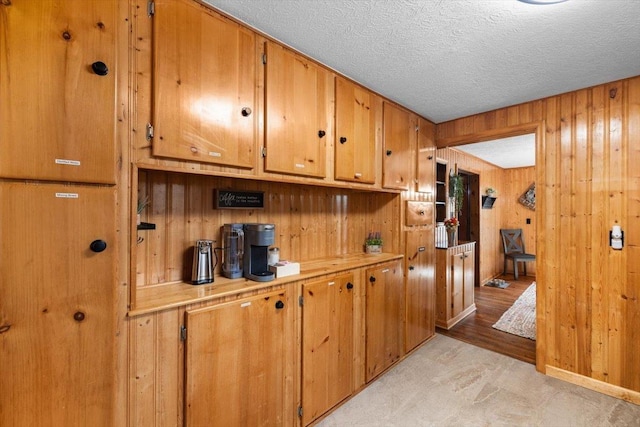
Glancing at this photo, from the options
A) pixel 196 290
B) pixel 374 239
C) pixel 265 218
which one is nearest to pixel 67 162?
pixel 196 290

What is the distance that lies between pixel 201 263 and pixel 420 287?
2.31m

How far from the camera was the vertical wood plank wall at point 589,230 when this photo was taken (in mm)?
2238

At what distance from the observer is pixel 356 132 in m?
2.30

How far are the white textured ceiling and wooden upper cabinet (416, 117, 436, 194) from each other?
676 millimetres

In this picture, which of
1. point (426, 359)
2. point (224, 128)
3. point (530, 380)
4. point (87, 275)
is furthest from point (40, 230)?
point (530, 380)

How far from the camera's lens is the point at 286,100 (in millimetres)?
1792

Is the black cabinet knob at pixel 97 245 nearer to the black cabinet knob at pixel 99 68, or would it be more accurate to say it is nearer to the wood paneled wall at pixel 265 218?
the wood paneled wall at pixel 265 218

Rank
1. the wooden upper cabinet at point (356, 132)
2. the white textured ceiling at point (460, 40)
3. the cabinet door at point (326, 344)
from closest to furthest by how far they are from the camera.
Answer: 1. the white textured ceiling at point (460, 40)
2. the cabinet door at point (326, 344)
3. the wooden upper cabinet at point (356, 132)

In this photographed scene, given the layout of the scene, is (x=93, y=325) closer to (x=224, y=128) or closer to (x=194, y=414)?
(x=194, y=414)

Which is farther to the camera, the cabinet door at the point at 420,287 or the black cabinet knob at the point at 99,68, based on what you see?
the cabinet door at the point at 420,287

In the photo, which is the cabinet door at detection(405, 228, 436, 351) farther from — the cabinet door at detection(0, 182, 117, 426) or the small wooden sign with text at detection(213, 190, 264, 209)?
the cabinet door at detection(0, 182, 117, 426)

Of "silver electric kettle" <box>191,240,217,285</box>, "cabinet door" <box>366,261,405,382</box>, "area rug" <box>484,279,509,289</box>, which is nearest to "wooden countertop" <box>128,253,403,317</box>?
"silver electric kettle" <box>191,240,217,285</box>

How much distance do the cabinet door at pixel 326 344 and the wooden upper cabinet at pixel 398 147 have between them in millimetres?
1065

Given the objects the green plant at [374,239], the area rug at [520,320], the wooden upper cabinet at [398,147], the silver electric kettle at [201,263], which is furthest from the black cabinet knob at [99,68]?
the area rug at [520,320]
